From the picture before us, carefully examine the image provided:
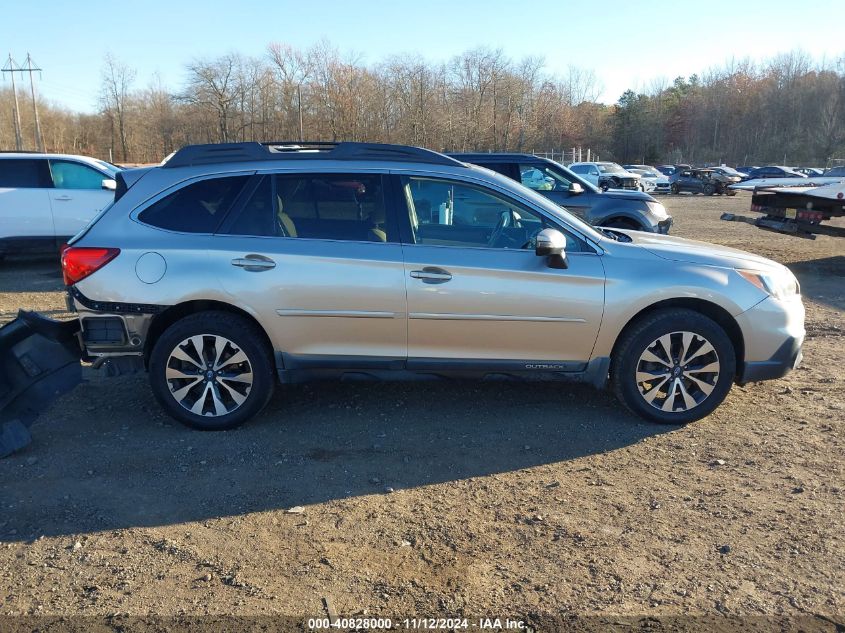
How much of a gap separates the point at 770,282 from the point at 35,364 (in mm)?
5281

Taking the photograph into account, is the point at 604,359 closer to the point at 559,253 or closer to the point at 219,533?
the point at 559,253

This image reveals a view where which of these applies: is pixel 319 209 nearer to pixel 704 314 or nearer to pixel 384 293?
pixel 384 293

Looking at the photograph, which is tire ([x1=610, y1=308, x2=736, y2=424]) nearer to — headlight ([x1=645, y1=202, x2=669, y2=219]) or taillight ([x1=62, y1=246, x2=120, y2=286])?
taillight ([x1=62, y1=246, x2=120, y2=286])

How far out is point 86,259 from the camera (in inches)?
175

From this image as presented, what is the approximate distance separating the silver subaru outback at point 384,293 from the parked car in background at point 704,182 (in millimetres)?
35655

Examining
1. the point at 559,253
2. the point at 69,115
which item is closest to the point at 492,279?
the point at 559,253

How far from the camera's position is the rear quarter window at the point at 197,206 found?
4.56 meters

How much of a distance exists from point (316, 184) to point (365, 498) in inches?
87.5

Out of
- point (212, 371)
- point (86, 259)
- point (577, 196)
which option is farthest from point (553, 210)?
point (577, 196)

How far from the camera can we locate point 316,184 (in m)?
4.67

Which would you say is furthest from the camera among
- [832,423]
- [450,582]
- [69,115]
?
[69,115]

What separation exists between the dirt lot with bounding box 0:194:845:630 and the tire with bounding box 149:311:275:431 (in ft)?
0.52

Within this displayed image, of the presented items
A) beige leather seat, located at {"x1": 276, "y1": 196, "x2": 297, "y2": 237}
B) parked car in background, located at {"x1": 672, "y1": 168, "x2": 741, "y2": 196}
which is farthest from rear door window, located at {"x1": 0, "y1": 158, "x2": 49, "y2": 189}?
parked car in background, located at {"x1": 672, "y1": 168, "x2": 741, "y2": 196}

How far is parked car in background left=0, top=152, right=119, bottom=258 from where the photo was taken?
1088 cm
